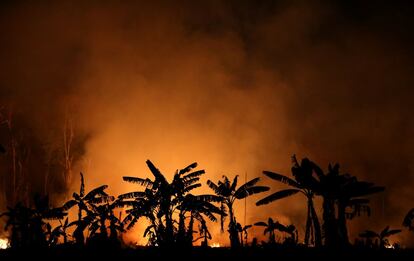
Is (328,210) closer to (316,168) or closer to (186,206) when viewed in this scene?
(316,168)

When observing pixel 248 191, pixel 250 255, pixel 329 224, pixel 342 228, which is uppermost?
pixel 248 191

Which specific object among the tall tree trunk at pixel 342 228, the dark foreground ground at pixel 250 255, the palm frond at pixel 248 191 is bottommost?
the dark foreground ground at pixel 250 255

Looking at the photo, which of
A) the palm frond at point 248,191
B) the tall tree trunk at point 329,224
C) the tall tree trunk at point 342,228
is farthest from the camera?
the palm frond at point 248,191

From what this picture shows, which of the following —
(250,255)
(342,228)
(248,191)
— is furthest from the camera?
(248,191)

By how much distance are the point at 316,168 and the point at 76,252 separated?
15992 millimetres

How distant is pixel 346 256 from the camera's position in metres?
18.8

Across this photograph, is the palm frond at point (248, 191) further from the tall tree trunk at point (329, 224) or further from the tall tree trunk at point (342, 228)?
the tall tree trunk at point (342, 228)

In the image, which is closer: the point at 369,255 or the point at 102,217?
the point at 369,255

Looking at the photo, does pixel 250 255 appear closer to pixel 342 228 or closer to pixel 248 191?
pixel 342 228

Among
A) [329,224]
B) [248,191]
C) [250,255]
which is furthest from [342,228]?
[250,255]

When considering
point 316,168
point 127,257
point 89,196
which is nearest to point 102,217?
point 89,196


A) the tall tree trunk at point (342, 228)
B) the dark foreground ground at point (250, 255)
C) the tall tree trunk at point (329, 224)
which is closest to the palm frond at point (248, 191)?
the tall tree trunk at point (329, 224)

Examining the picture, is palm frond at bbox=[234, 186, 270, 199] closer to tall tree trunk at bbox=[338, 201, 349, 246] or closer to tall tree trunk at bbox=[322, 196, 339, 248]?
tall tree trunk at bbox=[322, 196, 339, 248]

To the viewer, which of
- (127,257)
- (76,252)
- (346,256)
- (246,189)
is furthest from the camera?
(246,189)
